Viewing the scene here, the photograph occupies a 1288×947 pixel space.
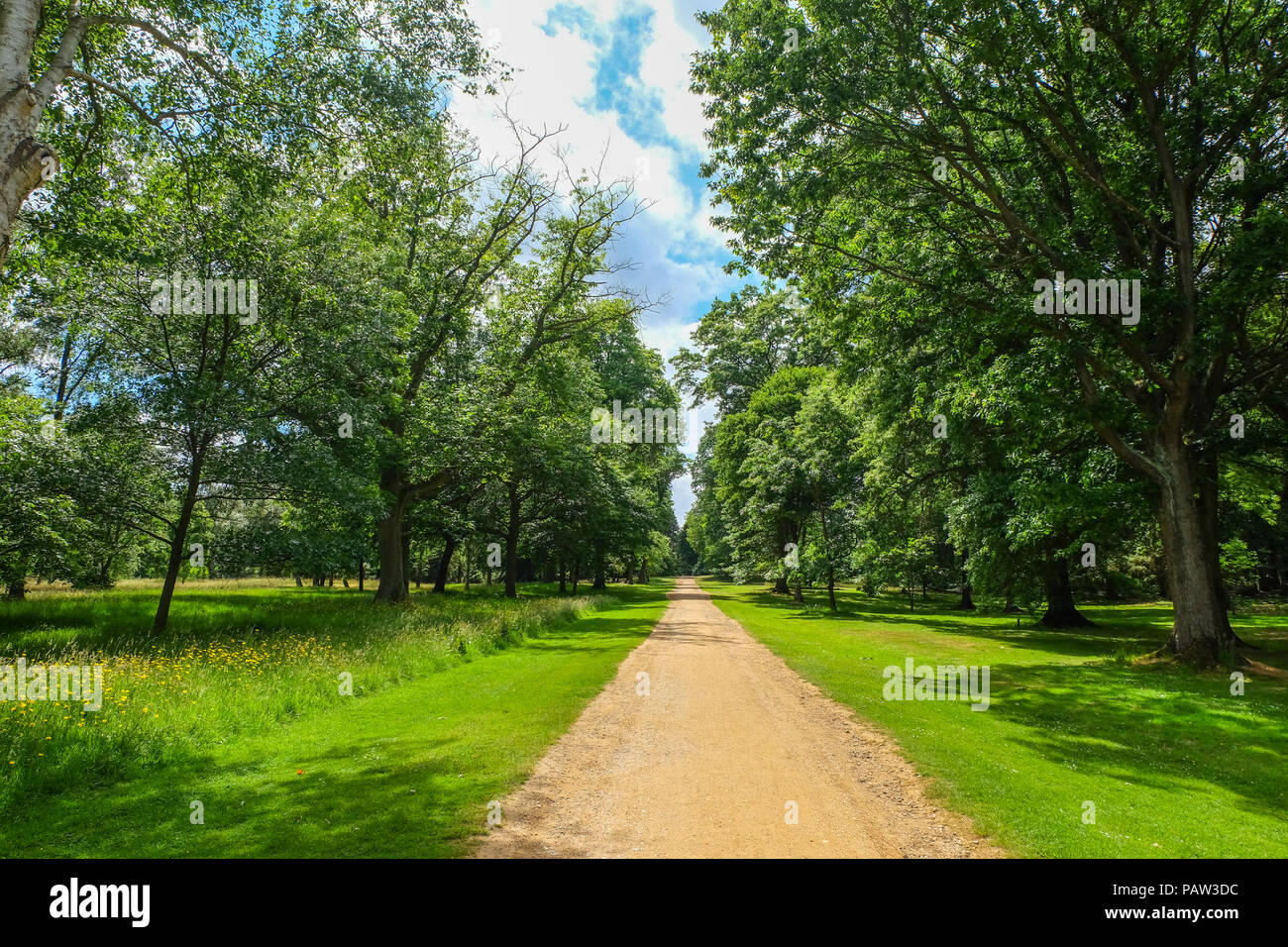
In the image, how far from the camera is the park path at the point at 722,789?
5.15 meters

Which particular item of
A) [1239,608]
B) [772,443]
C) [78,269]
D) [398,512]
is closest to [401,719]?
[78,269]

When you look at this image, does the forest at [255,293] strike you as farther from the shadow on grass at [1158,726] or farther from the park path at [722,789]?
the shadow on grass at [1158,726]

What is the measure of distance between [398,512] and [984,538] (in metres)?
22.7

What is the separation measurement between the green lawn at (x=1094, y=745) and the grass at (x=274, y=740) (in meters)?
5.17

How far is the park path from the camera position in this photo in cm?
515

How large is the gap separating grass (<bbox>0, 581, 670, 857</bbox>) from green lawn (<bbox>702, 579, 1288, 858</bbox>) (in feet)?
17.0

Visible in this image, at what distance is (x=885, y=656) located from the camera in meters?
16.3

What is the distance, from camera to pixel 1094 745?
872 cm

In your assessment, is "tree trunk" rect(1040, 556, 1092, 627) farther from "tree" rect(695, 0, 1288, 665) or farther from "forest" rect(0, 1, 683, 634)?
"forest" rect(0, 1, 683, 634)
